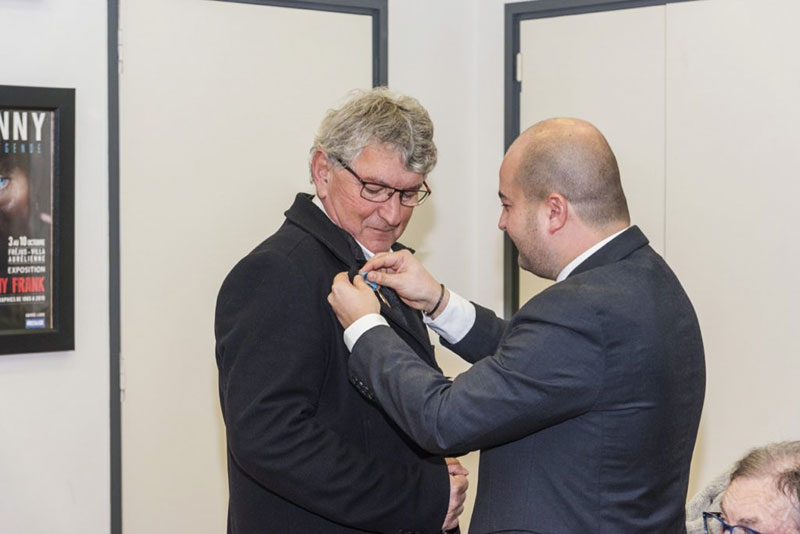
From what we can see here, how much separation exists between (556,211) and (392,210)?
377 mm

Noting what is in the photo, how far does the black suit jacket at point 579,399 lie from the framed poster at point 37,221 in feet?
4.66

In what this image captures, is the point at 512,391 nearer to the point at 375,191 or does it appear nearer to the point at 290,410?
the point at 290,410

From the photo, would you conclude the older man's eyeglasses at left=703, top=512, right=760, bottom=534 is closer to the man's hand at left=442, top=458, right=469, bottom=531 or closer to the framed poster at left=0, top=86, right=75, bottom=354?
the man's hand at left=442, top=458, right=469, bottom=531

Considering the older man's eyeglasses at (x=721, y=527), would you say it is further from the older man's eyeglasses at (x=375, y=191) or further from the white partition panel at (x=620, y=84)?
the white partition panel at (x=620, y=84)

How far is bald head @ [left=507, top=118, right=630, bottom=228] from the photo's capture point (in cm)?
164

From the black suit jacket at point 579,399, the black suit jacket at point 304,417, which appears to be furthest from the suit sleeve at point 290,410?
the black suit jacket at point 579,399

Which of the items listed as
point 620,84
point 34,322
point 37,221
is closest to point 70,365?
point 34,322

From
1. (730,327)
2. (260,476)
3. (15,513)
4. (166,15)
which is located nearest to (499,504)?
(260,476)

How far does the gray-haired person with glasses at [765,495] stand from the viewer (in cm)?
143

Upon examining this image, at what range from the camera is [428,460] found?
189 centimetres

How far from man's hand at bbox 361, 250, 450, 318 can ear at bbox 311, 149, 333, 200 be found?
0.55ft

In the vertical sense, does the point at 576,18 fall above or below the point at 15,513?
above

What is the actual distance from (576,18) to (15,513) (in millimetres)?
2251

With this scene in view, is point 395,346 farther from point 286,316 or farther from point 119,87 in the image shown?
point 119,87
